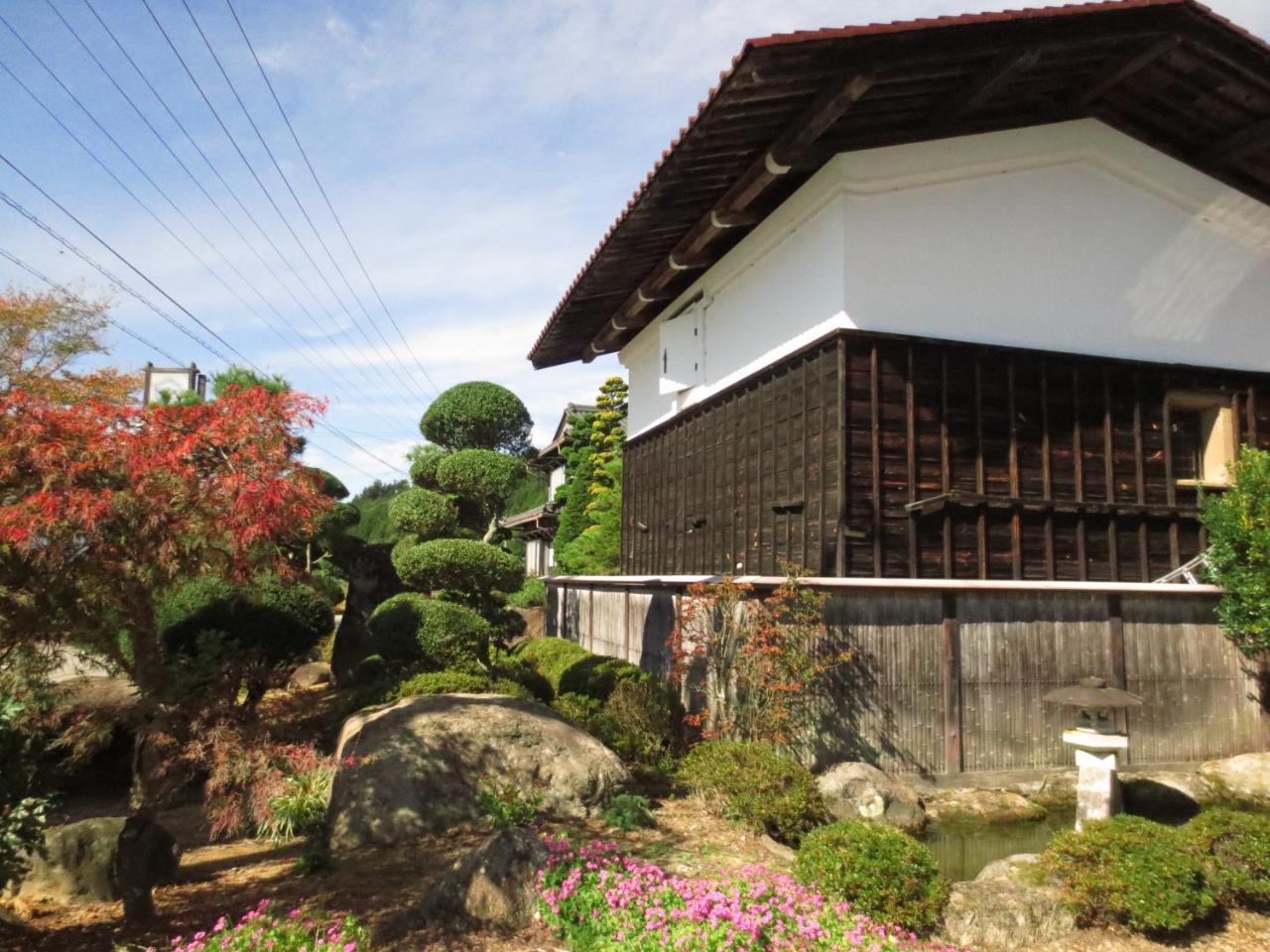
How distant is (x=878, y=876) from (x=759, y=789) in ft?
6.32

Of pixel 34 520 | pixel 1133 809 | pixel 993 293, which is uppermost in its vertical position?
pixel 993 293

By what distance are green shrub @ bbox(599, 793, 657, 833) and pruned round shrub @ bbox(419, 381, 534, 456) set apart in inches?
635

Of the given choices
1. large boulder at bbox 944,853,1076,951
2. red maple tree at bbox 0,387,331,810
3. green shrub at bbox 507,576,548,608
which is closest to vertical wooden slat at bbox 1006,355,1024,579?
large boulder at bbox 944,853,1076,951

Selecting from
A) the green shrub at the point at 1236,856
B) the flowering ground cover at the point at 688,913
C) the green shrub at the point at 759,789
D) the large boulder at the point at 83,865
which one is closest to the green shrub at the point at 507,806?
the flowering ground cover at the point at 688,913

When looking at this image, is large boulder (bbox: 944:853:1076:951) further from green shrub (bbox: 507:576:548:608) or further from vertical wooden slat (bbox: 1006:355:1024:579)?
green shrub (bbox: 507:576:548:608)

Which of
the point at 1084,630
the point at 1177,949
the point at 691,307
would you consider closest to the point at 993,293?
the point at 1084,630

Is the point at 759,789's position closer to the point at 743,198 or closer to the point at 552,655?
the point at 743,198

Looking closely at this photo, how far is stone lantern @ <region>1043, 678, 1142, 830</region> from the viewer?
7.97 m

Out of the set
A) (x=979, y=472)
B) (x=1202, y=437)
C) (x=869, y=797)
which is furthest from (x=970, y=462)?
(x=869, y=797)

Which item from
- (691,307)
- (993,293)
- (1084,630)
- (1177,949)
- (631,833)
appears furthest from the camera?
(691,307)

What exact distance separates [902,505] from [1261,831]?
4904mm

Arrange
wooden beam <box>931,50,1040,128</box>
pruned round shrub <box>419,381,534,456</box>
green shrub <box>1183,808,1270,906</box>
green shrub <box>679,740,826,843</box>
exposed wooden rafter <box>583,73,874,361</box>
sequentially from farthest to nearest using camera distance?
1. pruned round shrub <box>419,381,534,456</box>
2. wooden beam <box>931,50,1040,128</box>
3. exposed wooden rafter <box>583,73,874,361</box>
4. green shrub <box>679,740,826,843</box>
5. green shrub <box>1183,808,1270,906</box>

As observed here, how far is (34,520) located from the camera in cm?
509

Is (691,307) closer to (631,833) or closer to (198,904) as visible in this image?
(631,833)
